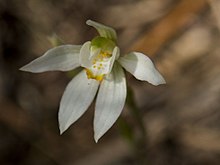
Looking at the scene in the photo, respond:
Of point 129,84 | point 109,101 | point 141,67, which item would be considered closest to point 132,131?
point 109,101

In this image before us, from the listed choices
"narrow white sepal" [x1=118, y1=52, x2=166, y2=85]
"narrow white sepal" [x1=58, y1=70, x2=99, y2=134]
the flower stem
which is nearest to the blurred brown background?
the flower stem

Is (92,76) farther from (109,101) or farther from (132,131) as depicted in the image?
(132,131)

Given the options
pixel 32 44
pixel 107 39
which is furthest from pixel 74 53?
pixel 32 44

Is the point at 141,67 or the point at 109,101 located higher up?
the point at 141,67

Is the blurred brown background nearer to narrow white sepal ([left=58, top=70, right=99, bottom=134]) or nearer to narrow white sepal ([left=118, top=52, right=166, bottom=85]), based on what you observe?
narrow white sepal ([left=58, top=70, right=99, bottom=134])

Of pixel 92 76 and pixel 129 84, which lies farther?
pixel 129 84

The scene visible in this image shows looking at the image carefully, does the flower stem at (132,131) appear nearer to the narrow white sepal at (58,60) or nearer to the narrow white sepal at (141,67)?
the narrow white sepal at (141,67)
